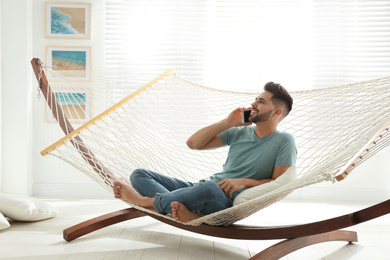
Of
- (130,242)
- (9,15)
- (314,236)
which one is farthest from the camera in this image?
(9,15)

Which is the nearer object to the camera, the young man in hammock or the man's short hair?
the young man in hammock

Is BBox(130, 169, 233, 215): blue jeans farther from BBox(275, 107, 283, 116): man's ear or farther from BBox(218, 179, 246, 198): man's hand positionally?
BBox(275, 107, 283, 116): man's ear

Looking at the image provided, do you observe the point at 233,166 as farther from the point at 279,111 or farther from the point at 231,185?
the point at 279,111

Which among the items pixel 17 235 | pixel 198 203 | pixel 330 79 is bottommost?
pixel 17 235

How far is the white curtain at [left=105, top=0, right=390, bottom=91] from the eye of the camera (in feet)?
12.8

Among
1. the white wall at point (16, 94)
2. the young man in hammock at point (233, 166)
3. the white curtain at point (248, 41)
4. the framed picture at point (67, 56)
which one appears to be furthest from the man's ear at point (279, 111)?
the white wall at point (16, 94)

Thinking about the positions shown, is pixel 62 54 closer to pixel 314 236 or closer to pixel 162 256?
pixel 162 256

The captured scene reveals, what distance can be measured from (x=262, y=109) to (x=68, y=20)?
225 cm

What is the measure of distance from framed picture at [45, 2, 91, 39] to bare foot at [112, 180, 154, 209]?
1.95 metres

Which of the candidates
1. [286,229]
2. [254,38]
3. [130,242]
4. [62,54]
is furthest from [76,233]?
[254,38]

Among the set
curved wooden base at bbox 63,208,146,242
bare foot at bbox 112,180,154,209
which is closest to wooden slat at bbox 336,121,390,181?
bare foot at bbox 112,180,154,209

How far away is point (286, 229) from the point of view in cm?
201

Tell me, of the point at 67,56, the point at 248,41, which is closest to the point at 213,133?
the point at 248,41

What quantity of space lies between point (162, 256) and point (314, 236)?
0.66m
